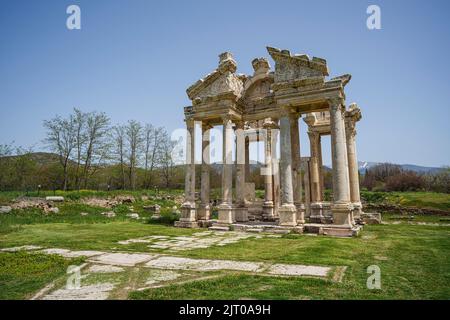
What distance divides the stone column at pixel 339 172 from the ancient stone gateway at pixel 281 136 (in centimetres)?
4

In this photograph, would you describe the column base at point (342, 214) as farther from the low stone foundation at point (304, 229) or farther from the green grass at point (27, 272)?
the green grass at point (27, 272)

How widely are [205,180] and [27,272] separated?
1165 cm

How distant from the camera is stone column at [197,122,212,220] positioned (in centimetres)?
1666

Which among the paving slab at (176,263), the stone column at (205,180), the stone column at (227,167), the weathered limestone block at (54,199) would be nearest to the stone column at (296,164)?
the stone column at (227,167)

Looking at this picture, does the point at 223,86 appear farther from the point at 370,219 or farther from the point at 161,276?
the point at 161,276

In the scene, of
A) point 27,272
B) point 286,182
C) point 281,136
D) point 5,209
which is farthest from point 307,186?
point 5,209

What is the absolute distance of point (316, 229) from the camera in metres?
12.9

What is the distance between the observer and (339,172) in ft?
42.6

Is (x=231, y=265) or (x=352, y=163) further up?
(x=352, y=163)

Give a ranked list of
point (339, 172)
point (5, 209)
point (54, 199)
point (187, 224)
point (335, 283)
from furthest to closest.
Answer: point (54, 199), point (5, 209), point (187, 224), point (339, 172), point (335, 283)

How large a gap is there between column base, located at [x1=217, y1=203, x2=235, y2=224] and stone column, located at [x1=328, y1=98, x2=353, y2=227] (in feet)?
17.4

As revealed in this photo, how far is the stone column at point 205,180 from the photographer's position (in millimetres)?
16664
